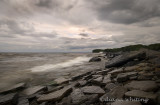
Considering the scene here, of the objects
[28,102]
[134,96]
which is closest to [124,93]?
[134,96]

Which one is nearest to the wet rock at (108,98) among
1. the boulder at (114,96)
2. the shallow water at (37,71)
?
the boulder at (114,96)

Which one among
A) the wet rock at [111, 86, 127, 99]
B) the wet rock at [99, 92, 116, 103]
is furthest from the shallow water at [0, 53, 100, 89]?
the wet rock at [111, 86, 127, 99]

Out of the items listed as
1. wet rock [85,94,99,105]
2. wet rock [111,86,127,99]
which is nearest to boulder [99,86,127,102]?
wet rock [111,86,127,99]

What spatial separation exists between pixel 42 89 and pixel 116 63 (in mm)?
6459

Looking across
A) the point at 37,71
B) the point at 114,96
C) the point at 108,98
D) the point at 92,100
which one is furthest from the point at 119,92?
the point at 37,71

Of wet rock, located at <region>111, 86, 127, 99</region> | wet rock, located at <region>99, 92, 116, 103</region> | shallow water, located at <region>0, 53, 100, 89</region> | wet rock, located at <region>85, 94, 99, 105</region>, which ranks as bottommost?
shallow water, located at <region>0, 53, 100, 89</region>

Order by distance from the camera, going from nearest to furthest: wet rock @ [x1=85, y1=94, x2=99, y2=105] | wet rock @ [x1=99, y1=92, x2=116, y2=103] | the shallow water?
wet rock @ [x1=99, y1=92, x2=116, y2=103]
wet rock @ [x1=85, y1=94, x2=99, y2=105]
the shallow water

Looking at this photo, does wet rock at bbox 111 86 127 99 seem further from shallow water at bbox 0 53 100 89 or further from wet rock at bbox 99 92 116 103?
shallow water at bbox 0 53 100 89

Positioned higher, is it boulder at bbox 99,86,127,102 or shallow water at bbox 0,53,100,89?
boulder at bbox 99,86,127,102

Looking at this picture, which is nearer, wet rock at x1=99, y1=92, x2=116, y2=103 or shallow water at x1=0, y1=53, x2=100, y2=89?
wet rock at x1=99, y1=92, x2=116, y2=103

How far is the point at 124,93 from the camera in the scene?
2.87 m

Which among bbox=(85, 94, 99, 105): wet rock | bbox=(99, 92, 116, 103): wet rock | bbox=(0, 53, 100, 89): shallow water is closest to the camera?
bbox=(99, 92, 116, 103): wet rock

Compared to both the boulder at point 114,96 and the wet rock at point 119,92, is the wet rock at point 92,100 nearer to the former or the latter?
the boulder at point 114,96

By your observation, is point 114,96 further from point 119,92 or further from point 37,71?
point 37,71
